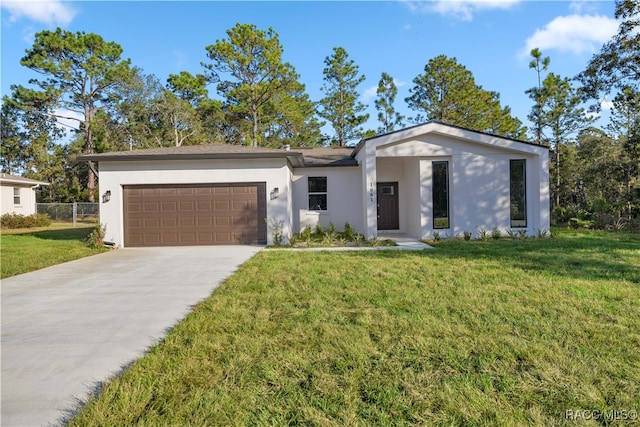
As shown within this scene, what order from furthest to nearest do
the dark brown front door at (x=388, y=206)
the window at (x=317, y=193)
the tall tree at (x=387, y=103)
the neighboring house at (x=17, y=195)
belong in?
1. the tall tree at (x=387, y=103)
2. the neighboring house at (x=17, y=195)
3. the dark brown front door at (x=388, y=206)
4. the window at (x=317, y=193)

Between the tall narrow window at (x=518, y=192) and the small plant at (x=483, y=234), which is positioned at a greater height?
the tall narrow window at (x=518, y=192)

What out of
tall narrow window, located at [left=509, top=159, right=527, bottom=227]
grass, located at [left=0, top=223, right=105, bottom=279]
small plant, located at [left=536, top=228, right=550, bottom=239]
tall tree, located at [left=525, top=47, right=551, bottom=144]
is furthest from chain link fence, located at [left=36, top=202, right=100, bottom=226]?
tall tree, located at [left=525, top=47, right=551, bottom=144]

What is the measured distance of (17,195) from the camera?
859 inches

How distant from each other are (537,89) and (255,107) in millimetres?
18252

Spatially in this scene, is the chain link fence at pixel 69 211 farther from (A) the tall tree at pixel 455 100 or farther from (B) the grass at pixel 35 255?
(A) the tall tree at pixel 455 100

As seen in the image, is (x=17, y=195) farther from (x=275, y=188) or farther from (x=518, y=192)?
(x=518, y=192)

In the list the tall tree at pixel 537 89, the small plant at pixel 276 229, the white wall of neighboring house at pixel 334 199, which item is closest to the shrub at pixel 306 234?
the white wall of neighboring house at pixel 334 199

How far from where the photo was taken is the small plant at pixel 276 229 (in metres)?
11.3

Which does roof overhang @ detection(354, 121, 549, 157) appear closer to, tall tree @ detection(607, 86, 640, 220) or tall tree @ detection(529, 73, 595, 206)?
tall tree @ detection(607, 86, 640, 220)

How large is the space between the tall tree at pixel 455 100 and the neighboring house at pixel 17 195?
27.4 metres

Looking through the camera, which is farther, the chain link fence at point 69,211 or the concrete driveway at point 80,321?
the chain link fence at point 69,211

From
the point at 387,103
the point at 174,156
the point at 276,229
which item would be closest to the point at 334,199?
the point at 276,229

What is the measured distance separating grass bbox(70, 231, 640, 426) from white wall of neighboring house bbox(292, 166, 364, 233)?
27.2 feet

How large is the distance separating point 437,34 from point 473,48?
67.3 inches
